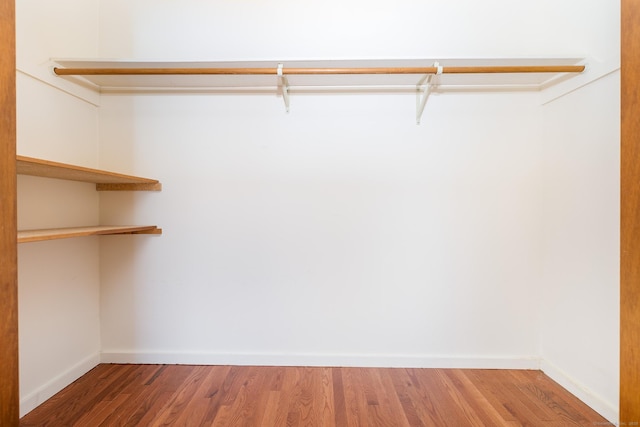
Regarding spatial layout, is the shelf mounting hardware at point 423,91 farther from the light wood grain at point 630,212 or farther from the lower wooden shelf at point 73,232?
the lower wooden shelf at point 73,232

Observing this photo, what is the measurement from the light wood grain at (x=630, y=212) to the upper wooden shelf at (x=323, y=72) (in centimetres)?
65

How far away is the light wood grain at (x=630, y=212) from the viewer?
1004 mm

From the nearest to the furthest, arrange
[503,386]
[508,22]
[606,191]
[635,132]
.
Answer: [635,132], [606,191], [503,386], [508,22]

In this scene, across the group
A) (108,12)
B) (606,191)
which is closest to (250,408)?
(606,191)

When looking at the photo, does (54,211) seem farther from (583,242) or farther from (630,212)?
(583,242)

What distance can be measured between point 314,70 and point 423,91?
76 centimetres

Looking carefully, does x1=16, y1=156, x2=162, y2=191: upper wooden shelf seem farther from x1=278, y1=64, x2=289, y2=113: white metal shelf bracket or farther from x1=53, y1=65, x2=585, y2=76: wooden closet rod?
x1=278, y1=64, x2=289, y2=113: white metal shelf bracket

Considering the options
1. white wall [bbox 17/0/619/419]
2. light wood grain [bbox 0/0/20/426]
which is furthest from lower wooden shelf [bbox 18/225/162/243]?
light wood grain [bbox 0/0/20/426]

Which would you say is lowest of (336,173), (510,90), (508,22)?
(336,173)

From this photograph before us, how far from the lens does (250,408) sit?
5.04ft

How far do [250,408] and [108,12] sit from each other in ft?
8.85

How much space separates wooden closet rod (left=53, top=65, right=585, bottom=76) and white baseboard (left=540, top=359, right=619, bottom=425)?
1.79 meters

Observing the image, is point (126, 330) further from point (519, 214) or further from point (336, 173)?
point (519, 214)

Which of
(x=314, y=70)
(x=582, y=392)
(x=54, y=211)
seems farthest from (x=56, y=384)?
(x=582, y=392)
